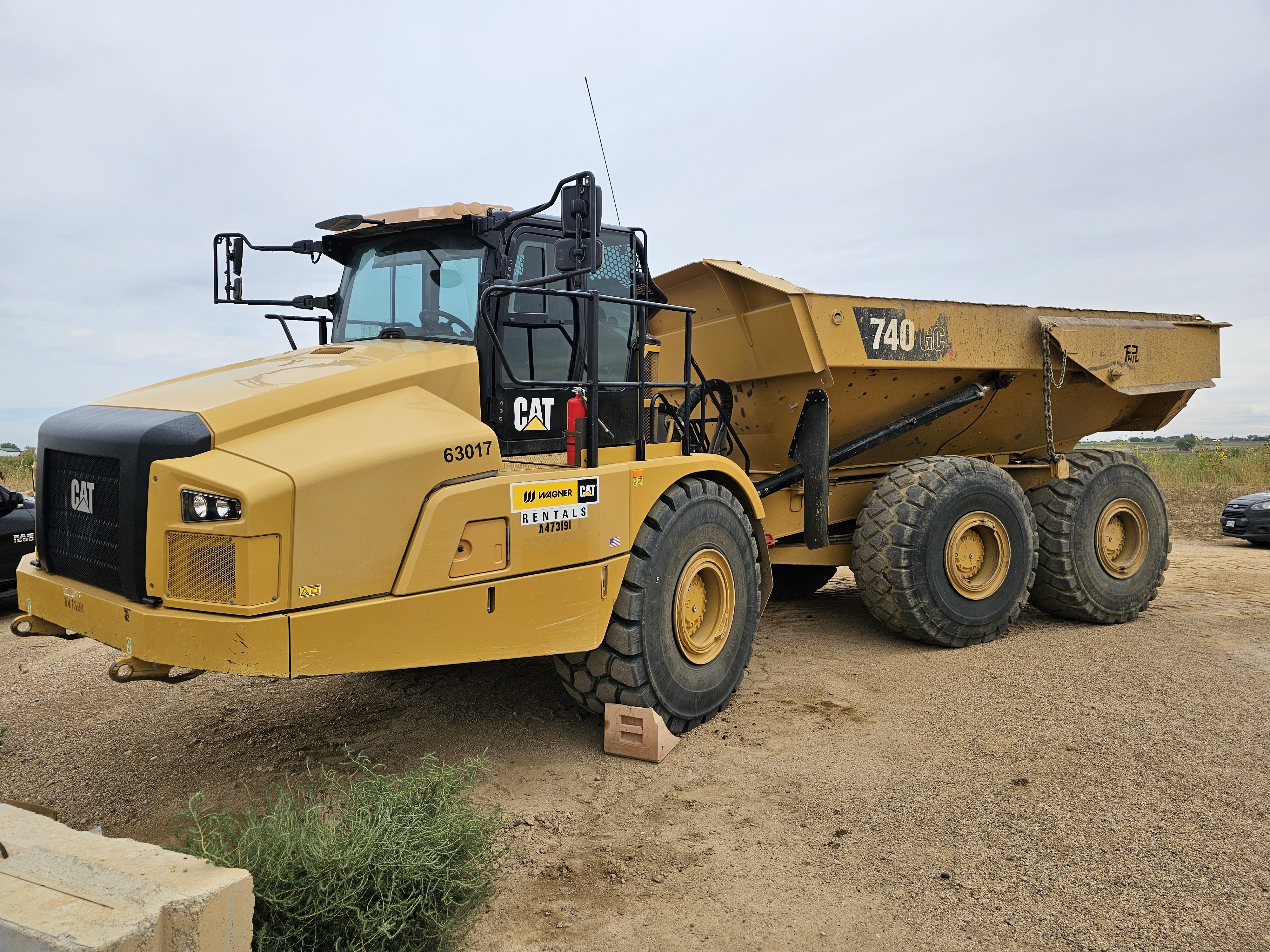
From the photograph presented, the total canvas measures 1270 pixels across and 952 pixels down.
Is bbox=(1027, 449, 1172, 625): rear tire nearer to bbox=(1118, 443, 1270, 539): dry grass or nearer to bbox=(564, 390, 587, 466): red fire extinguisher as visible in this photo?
bbox=(564, 390, 587, 466): red fire extinguisher

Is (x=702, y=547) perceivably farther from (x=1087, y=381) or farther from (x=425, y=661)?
(x=1087, y=381)

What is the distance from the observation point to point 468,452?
148 inches

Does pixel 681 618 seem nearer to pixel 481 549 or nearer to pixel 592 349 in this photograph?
pixel 481 549

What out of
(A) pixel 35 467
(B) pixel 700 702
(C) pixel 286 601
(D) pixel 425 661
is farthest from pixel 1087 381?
(A) pixel 35 467

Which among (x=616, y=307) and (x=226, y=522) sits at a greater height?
(x=616, y=307)

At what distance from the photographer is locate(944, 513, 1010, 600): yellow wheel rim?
627 centimetres

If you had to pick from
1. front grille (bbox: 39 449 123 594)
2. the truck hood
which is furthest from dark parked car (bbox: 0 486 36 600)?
the truck hood

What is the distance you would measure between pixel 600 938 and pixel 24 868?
1735 millimetres

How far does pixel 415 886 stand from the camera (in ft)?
9.44

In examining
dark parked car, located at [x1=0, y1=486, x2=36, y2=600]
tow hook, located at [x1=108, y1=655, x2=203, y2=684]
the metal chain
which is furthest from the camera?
dark parked car, located at [x1=0, y1=486, x2=36, y2=600]

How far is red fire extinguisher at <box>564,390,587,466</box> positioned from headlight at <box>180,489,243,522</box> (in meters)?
1.59

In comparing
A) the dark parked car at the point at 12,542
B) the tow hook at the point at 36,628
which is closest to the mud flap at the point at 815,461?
the tow hook at the point at 36,628

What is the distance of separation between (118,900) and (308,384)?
2028 mm

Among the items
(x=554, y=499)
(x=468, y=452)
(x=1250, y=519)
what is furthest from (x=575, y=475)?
(x=1250, y=519)
